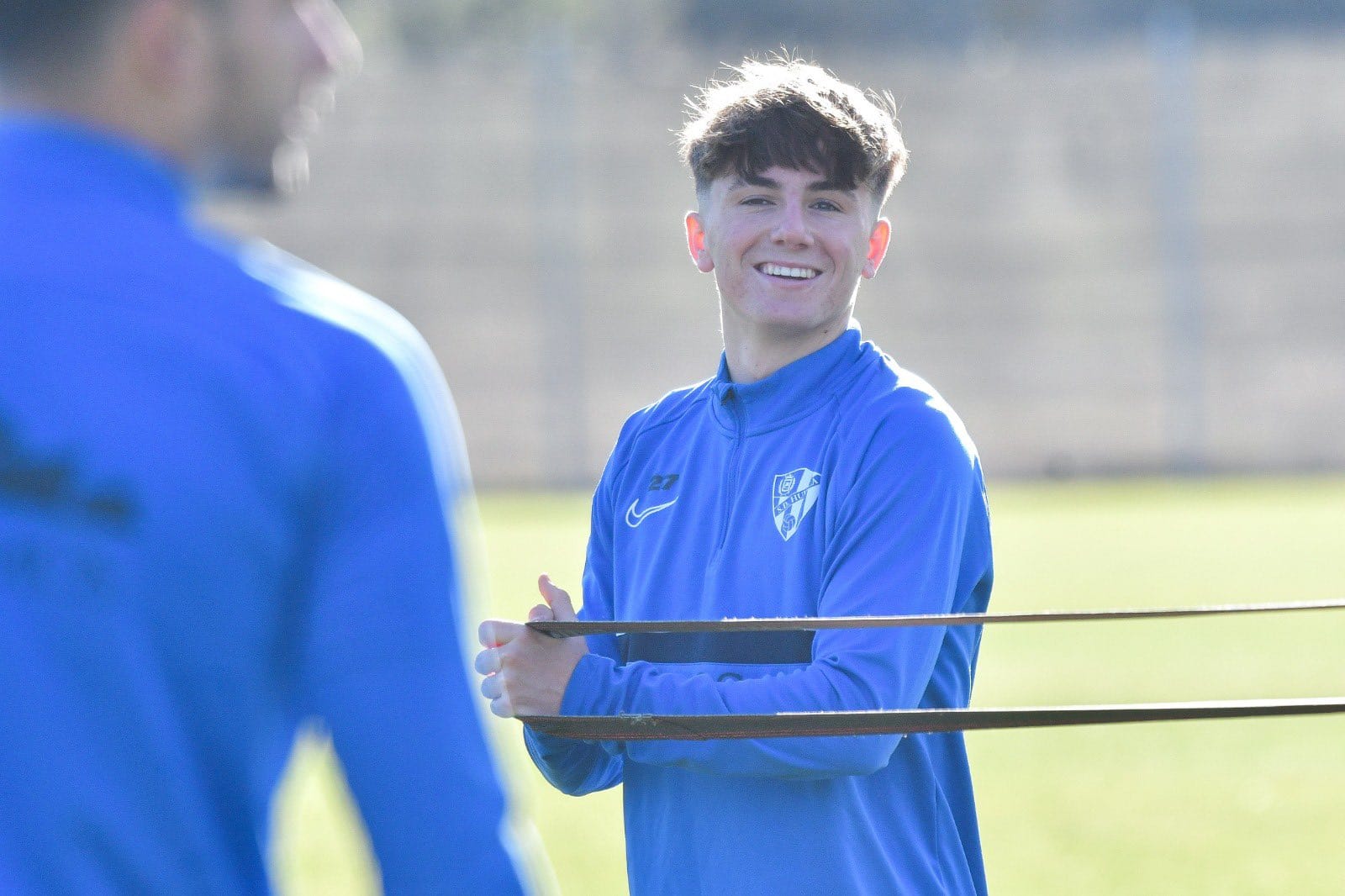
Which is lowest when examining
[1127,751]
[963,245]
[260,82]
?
[1127,751]

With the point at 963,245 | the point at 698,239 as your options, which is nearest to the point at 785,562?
the point at 698,239

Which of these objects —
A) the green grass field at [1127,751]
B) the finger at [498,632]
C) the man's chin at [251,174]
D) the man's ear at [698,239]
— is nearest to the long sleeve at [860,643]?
the finger at [498,632]

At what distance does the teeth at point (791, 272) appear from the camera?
2.42 metres

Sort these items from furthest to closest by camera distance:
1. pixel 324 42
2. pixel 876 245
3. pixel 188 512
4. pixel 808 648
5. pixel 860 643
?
pixel 876 245 < pixel 808 648 < pixel 860 643 < pixel 324 42 < pixel 188 512

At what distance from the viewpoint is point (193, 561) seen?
1.22 metres

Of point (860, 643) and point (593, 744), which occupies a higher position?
point (860, 643)

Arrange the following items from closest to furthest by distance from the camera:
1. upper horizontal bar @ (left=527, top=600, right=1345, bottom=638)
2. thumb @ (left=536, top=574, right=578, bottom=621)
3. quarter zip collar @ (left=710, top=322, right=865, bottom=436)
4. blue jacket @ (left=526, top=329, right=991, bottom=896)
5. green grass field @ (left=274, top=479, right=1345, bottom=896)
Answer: upper horizontal bar @ (left=527, top=600, right=1345, bottom=638) → blue jacket @ (left=526, top=329, right=991, bottom=896) → thumb @ (left=536, top=574, right=578, bottom=621) → quarter zip collar @ (left=710, top=322, right=865, bottom=436) → green grass field @ (left=274, top=479, right=1345, bottom=896)

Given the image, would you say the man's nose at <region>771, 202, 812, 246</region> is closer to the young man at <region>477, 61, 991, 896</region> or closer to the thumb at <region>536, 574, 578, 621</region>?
the young man at <region>477, 61, 991, 896</region>

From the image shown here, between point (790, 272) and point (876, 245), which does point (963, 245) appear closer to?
point (876, 245)

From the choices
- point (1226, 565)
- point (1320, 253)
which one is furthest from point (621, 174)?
point (1226, 565)

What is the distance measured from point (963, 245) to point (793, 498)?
25.5 m

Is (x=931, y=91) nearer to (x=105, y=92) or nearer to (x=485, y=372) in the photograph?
(x=485, y=372)

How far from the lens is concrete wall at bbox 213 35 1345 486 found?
1038 inches

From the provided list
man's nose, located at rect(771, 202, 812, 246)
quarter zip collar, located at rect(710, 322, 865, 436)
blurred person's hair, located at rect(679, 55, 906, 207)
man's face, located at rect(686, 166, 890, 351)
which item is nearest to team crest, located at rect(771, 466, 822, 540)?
quarter zip collar, located at rect(710, 322, 865, 436)
